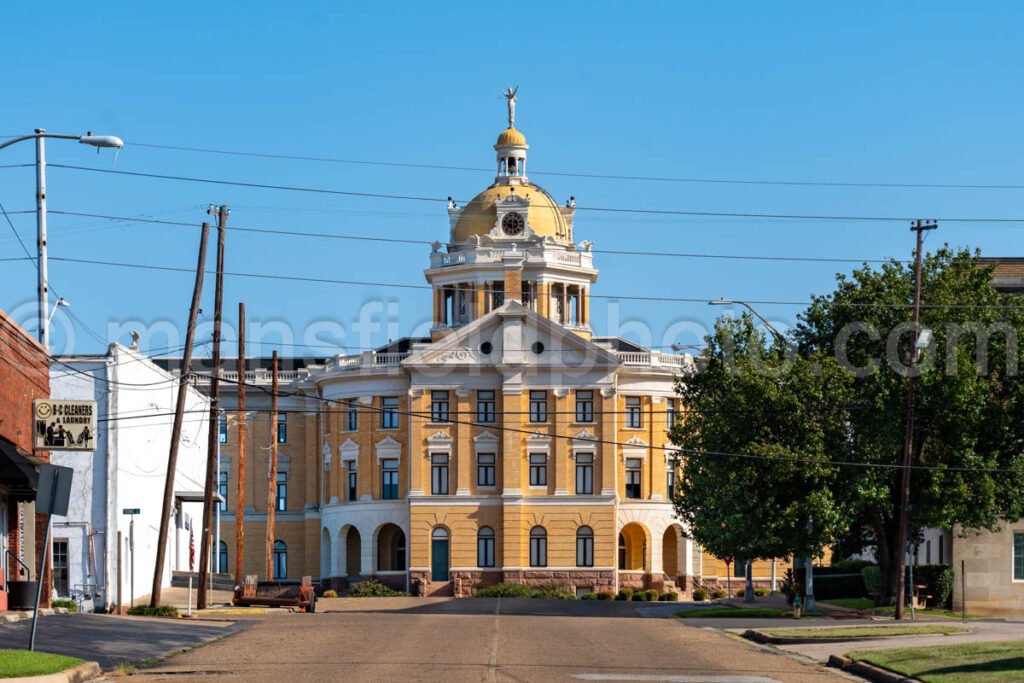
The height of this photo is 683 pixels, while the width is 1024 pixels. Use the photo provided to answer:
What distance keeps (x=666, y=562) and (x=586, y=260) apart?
2026 cm

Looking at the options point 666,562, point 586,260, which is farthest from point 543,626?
point 586,260

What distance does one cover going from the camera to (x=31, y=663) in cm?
2447

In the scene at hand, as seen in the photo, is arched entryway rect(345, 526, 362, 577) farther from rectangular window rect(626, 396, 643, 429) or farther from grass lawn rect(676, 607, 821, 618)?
grass lawn rect(676, 607, 821, 618)

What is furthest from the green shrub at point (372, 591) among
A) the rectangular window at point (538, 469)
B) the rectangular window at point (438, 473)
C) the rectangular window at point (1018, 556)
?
the rectangular window at point (1018, 556)

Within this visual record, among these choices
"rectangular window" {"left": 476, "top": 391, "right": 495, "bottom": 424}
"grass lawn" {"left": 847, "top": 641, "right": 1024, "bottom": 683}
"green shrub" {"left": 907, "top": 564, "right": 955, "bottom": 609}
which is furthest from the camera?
"rectangular window" {"left": 476, "top": 391, "right": 495, "bottom": 424}

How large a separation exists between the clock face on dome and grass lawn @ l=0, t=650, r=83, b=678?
7836 centimetres

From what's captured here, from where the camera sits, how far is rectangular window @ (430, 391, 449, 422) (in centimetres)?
9175

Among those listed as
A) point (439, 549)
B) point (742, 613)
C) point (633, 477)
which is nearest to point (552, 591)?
point (439, 549)

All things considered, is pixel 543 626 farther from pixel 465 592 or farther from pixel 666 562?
pixel 666 562

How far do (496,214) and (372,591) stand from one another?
27.1 meters

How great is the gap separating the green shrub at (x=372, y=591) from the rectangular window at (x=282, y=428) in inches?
576

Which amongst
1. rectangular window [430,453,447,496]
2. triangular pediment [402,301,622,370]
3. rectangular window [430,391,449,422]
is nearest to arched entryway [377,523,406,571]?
rectangular window [430,453,447,496]

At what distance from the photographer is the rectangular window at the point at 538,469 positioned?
9169cm

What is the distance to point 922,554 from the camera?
65938mm
